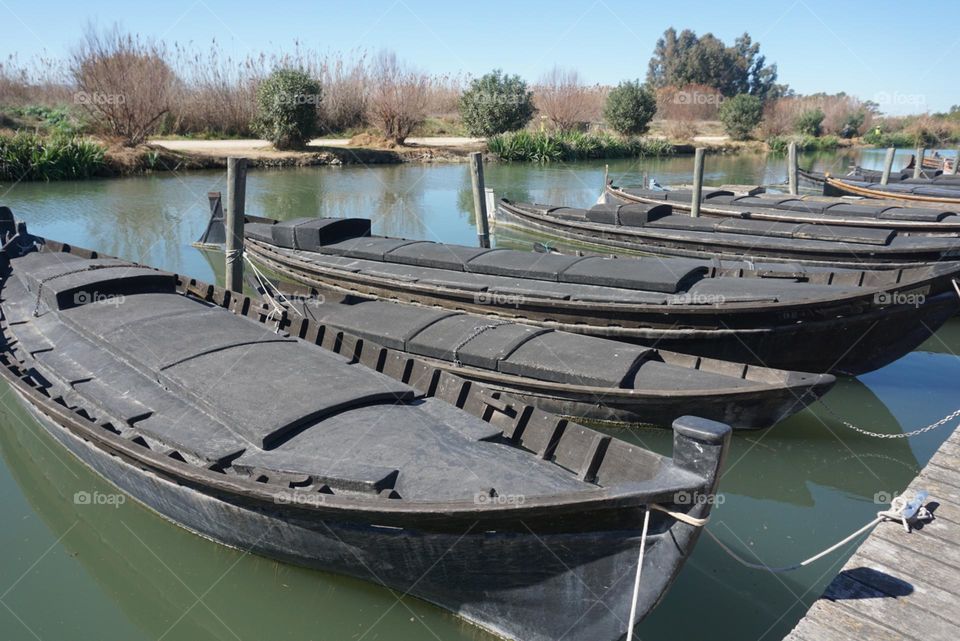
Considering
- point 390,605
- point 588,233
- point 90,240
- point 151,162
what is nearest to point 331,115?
point 151,162

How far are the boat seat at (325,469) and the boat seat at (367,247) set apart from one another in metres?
7.56

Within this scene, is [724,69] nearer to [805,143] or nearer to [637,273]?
[805,143]

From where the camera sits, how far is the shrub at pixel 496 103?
4484 centimetres

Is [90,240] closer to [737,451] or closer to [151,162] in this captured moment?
[151,162]

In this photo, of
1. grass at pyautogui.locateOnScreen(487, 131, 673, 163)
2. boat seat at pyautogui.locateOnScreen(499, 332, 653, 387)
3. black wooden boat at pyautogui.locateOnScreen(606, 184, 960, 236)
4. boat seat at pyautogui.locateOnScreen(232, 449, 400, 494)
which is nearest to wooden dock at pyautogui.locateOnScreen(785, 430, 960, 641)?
boat seat at pyautogui.locateOnScreen(232, 449, 400, 494)

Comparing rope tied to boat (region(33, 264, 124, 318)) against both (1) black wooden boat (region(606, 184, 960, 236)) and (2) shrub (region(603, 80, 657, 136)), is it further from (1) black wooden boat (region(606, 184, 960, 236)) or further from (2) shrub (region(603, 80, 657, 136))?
(2) shrub (region(603, 80, 657, 136))

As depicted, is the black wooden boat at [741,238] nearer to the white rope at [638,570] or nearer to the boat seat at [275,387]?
the white rope at [638,570]

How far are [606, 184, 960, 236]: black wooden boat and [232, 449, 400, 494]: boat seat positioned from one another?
14775mm

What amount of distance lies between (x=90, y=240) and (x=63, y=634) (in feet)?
54.3

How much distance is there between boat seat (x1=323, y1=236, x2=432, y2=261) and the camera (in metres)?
12.9

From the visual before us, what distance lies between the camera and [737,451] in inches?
332
